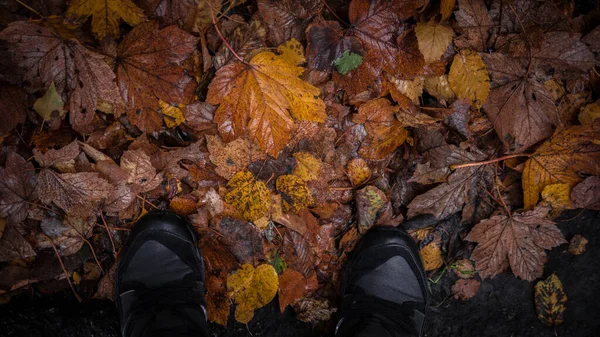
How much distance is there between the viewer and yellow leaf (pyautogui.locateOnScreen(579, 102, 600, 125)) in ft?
4.70

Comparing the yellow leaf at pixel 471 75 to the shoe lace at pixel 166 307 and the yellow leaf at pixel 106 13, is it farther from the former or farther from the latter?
the shoe lace at pixel 166 307

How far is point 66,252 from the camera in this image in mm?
1453

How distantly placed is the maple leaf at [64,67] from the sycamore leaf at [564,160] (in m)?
1.69

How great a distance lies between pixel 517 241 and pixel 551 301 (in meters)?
0.41

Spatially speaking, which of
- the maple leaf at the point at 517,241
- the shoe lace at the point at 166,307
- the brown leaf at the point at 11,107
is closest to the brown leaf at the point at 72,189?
the brown leaf at the point at 11,107

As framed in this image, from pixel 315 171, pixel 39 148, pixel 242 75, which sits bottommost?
pixel 315 171

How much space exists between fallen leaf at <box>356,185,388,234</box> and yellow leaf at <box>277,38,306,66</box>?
603mm

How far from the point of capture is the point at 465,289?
1630 millimetres

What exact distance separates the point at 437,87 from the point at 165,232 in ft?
4.22

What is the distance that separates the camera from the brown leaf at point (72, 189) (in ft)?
4.35

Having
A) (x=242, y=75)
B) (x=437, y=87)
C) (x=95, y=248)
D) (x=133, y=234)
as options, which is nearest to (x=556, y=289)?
(x=437, y=87)

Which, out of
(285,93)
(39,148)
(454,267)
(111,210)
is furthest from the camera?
(454,267)

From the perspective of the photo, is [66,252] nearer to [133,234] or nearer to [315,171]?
[133,234]

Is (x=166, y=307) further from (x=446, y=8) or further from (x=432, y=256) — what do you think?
(x=446, y=8)
